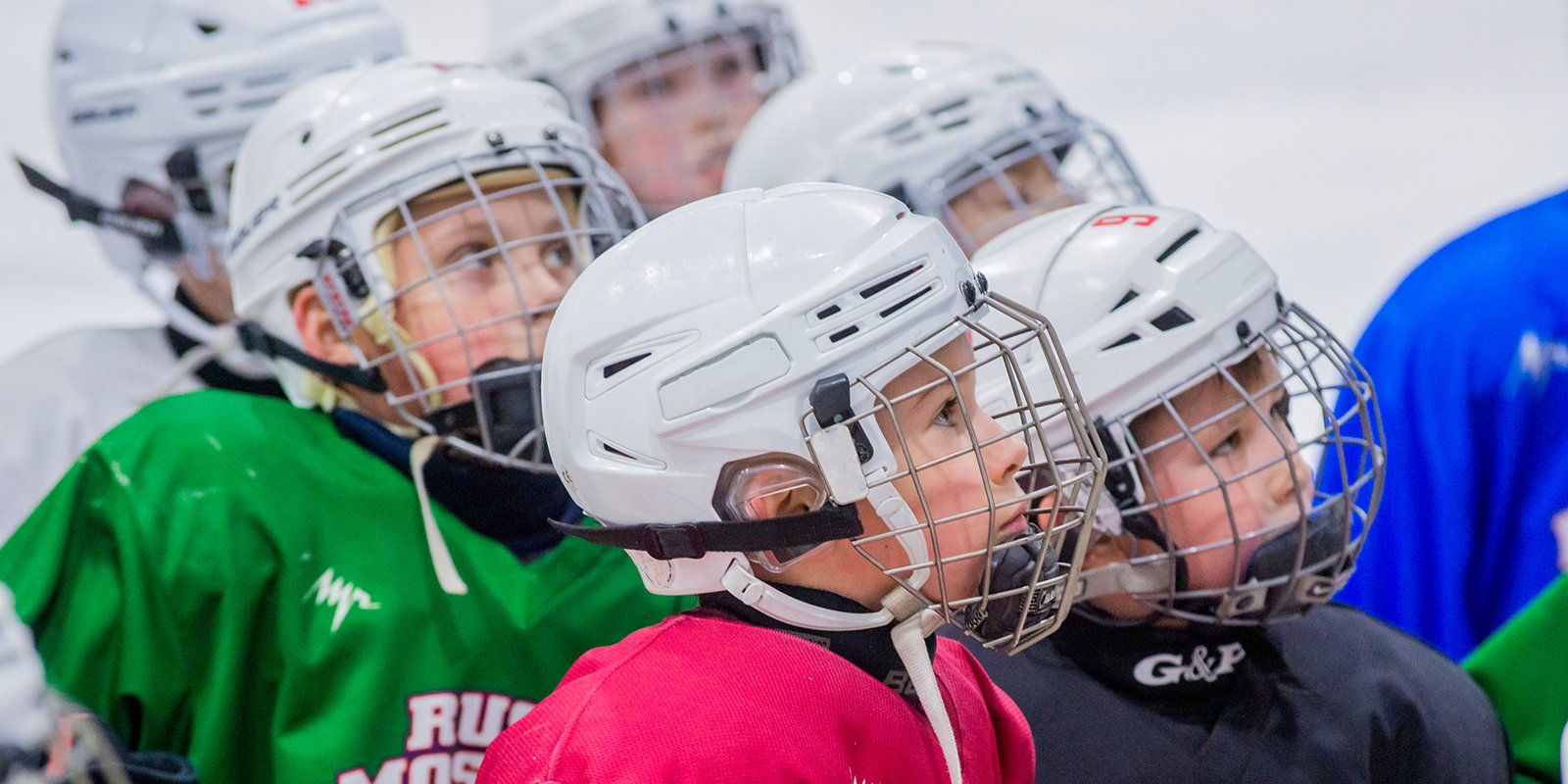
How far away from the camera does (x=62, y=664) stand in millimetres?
1345

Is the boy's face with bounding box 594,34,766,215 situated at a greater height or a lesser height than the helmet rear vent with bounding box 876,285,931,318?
lesser

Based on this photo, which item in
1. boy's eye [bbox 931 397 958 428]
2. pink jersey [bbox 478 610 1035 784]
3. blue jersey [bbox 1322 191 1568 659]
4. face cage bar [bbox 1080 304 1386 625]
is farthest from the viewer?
blue jersey [bbox 1322 191 1568 659]

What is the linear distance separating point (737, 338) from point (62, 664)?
74 centimetres

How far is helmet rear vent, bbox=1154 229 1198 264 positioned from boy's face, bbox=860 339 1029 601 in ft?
0.97

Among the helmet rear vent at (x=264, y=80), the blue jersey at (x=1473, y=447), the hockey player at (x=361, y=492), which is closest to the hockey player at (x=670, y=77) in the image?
the helmet rear vent at (x=264, y=80)

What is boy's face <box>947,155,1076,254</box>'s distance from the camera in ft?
6.11

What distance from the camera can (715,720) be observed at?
989mm

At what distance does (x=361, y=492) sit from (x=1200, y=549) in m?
0.76

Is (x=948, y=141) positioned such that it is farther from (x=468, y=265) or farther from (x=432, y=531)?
(x=432, y=531)

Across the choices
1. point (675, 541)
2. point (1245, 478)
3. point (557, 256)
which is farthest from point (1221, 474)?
point (557, 256)

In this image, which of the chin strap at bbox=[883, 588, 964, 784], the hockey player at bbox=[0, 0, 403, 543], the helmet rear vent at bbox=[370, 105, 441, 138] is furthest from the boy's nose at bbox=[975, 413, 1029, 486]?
the hockey player at bbox=[0, 0, 403, 543]

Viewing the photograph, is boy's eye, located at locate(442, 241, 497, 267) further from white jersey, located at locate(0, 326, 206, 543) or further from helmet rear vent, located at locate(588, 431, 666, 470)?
white jersey, located at locate(0, 326, 206, 543)

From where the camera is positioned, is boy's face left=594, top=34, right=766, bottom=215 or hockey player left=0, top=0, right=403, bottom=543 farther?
boy's face left=594, top=34, right=766, bottom=215

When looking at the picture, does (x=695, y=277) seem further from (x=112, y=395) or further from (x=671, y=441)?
(x=112, y=395)
